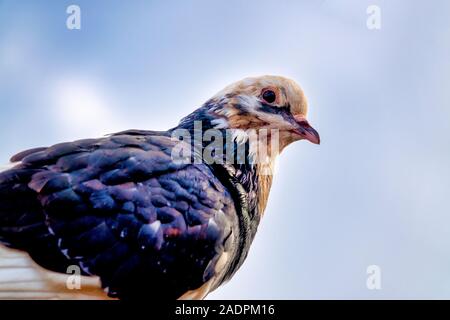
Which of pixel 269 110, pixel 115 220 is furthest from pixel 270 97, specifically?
pixel 115 220

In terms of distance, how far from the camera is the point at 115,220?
3.48 metres

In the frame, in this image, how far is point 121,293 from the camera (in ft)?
11.4

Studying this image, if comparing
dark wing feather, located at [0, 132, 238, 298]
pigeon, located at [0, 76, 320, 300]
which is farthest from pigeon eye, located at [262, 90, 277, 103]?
dark wing feather, located at [0, 132, 238, 298]

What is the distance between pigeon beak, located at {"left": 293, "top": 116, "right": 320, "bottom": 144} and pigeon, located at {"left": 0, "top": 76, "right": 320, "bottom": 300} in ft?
3.37

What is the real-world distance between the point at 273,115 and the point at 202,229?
161cm

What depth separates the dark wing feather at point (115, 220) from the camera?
345 cm

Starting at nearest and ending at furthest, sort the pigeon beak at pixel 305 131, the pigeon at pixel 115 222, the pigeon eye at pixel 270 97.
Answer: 1. the pigeon at pixel 115 222
2. the pigeon beak at pixel 305 131
3. the pigeon eye at pixel 270 97

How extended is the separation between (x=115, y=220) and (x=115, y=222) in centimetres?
1

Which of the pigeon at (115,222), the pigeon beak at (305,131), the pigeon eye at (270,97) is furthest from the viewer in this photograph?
the pigeon eye at (270,97)

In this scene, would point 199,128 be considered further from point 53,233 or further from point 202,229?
point 53,233

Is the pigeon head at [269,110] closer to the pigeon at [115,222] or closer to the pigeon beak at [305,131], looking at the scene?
the pigeon beak at [305,131]

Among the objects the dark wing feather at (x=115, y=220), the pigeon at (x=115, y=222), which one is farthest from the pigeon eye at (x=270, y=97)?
the dark wing feather at (x=115, y=220)

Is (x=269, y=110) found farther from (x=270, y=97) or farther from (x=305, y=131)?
(x=305, y=131)

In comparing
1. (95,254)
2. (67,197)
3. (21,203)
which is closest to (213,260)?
(95,254)
